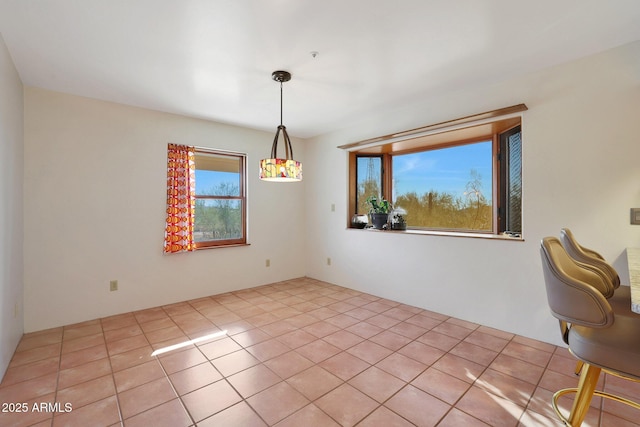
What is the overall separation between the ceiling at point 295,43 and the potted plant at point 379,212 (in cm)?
148

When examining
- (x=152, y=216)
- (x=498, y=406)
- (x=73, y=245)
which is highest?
(x=152, y=216)

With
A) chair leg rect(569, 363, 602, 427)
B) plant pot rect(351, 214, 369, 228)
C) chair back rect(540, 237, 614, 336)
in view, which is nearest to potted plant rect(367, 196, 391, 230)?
plant pot rect(351, 214, 369, 228)

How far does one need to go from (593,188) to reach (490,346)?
1.58 metres

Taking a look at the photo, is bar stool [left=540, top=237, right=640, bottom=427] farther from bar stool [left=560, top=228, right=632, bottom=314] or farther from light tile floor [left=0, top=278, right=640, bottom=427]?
light tile floor [left=0, top=278, right=640, bottom=427]

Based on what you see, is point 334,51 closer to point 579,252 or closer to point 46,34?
point 46,34

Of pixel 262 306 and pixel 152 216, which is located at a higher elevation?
pixel 152 216

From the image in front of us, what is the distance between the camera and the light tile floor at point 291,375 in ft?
5.66

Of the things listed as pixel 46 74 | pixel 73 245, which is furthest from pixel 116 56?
pixel 73 245

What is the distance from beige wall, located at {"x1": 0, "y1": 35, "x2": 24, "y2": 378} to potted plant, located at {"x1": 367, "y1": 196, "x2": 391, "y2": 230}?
368 cm

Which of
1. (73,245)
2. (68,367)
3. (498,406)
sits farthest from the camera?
(73,245)

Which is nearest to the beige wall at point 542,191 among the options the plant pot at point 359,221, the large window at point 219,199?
the plant pot at point 359,221

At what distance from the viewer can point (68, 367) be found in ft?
7.39

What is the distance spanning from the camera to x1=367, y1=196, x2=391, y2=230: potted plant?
4051 millimetres

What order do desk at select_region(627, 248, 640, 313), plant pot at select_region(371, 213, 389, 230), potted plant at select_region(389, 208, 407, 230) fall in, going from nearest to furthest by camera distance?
desk at select_region(627, 248, 640, 313) → potted plant at select_region(389, 208, 407, 230) → plant pot at select_region(371, 213, 389, 230)
